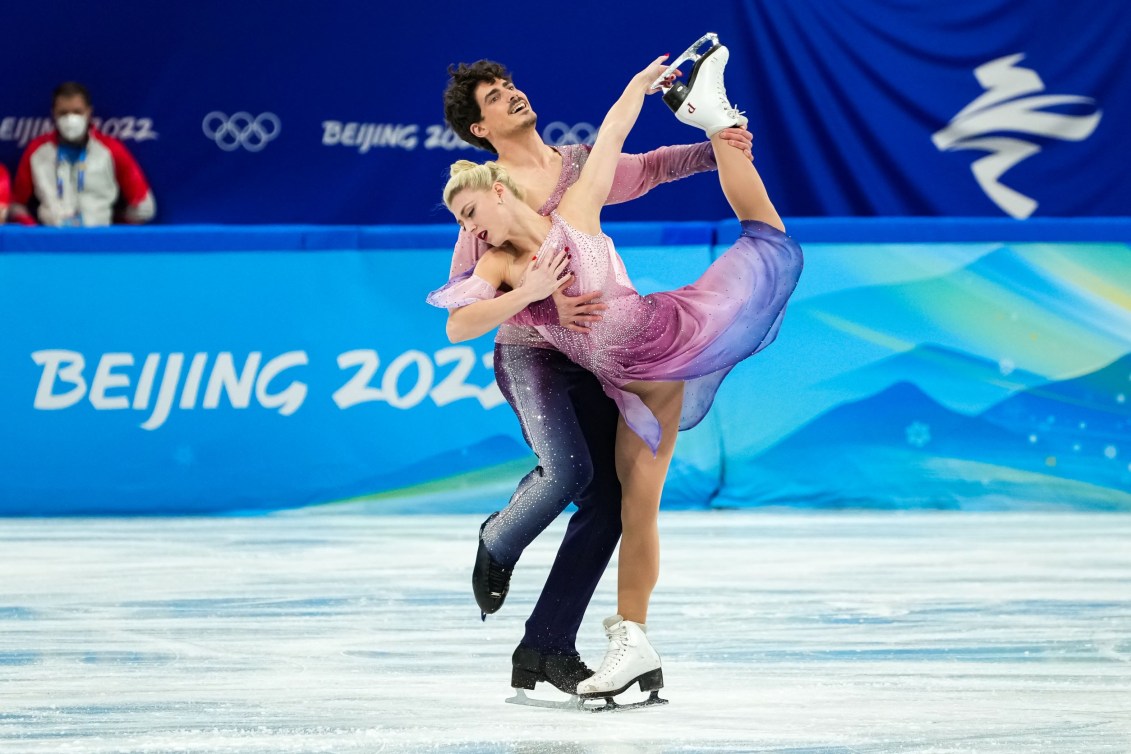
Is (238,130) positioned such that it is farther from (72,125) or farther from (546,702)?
(546,702)

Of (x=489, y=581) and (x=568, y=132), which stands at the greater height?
(x=568, y=132)

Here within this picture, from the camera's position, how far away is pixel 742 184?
3.54 metres

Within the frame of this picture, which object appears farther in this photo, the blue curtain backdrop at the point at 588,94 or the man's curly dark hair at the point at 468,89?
the blue curtain backdrop at the point at 588,94

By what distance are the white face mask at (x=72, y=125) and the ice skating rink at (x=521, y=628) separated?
251 centimetres

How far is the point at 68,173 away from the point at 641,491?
5.38 meters

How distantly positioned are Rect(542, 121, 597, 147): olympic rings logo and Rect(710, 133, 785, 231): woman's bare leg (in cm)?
495

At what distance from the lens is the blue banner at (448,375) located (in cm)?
639

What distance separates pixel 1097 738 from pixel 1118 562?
7.46 ft

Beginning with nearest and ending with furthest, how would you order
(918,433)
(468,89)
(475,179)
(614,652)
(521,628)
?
(475,179) < (614,652) < (468,89) < (521,628) < (918,433)

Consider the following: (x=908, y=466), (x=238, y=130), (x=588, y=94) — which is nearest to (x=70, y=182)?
(x=238, y=130)

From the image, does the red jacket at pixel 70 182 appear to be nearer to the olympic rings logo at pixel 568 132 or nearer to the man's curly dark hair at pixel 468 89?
the olympic rings logo at pixel 568 132

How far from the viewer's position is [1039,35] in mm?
8250

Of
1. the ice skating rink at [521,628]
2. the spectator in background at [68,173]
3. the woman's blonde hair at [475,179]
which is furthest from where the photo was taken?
the spectator in background at [68,173]

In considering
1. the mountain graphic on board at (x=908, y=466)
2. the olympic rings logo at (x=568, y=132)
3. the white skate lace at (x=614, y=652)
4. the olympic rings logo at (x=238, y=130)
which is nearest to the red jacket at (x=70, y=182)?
the olympic rings logo at (x=238, y=130)
